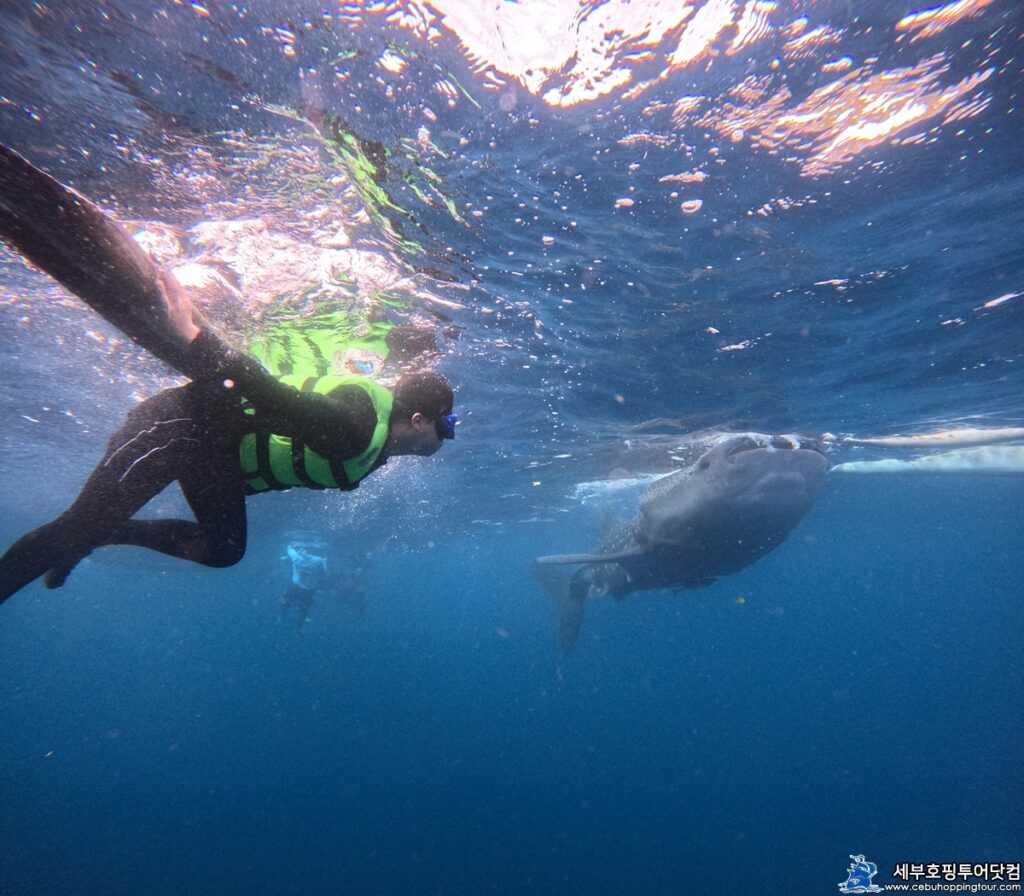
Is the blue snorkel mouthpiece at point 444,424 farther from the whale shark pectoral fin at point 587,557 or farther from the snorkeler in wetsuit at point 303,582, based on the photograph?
the snorkeler in wetsuit at point 303,582

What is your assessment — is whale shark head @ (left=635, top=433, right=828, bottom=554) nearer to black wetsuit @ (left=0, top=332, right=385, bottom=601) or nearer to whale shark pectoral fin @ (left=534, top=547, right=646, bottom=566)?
whale shark pectoral fin @ (left=534, top=547, right=646, bottom=566)

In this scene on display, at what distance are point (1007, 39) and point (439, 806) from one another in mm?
32211

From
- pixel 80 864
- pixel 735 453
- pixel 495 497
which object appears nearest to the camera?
pixel 735 453

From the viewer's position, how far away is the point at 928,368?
38.1 ft

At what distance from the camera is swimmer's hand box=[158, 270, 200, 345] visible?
254 cm

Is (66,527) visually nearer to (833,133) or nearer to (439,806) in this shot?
(833,133)

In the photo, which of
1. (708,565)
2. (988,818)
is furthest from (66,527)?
(988,818)

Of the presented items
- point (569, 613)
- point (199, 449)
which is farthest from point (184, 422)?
point (569, 613)

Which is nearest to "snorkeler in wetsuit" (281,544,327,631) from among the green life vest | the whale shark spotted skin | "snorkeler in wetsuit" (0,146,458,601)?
the whale shark spotted skin

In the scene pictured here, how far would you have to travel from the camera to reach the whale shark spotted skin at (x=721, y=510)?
911 cm

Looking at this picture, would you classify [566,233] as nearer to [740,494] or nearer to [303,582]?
[740,494]

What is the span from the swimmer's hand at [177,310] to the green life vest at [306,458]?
2.15ft

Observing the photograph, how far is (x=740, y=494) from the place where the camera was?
9.15 meters

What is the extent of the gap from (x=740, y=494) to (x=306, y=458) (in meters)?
8.04
